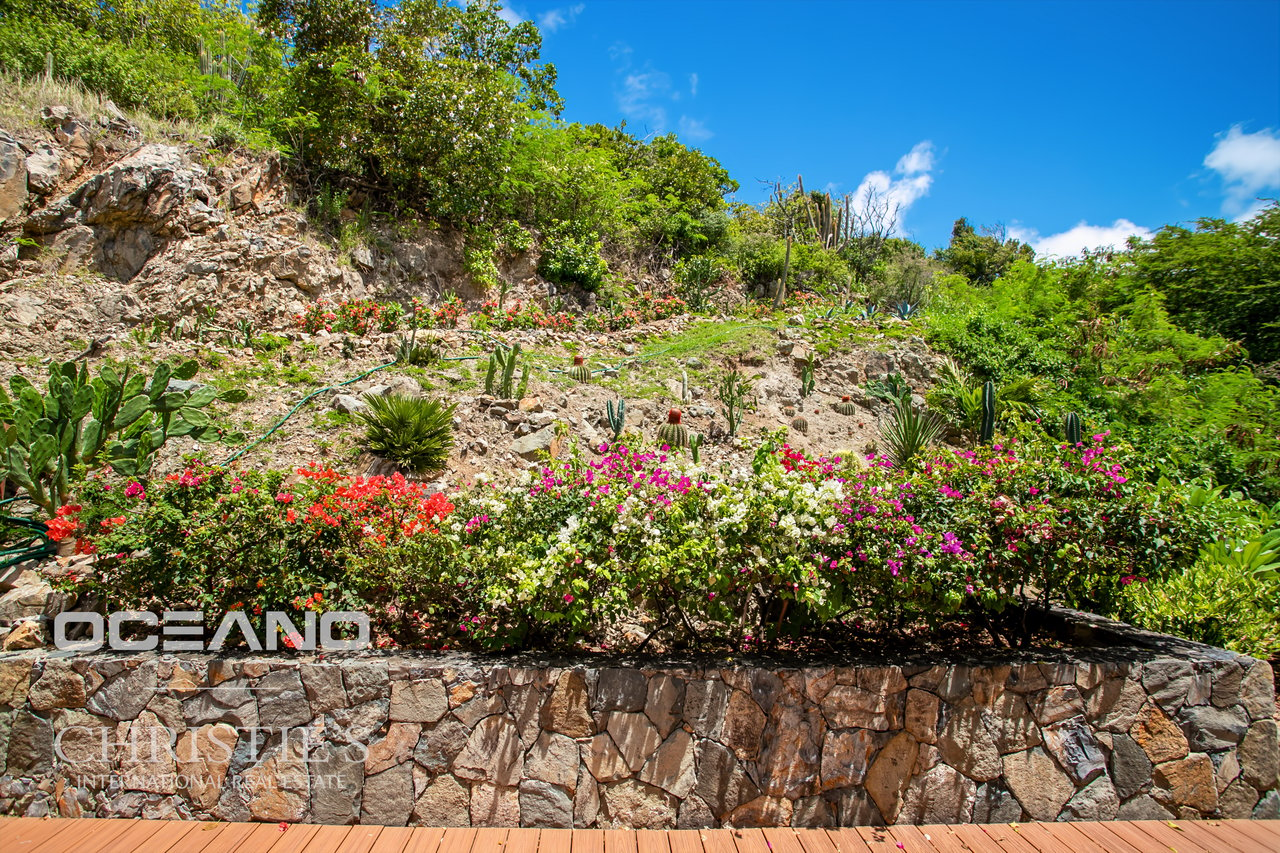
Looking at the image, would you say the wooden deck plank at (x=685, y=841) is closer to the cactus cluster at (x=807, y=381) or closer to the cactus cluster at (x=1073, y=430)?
the cactus cluster at (x=1073, y=430)

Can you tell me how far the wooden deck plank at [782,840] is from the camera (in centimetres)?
276

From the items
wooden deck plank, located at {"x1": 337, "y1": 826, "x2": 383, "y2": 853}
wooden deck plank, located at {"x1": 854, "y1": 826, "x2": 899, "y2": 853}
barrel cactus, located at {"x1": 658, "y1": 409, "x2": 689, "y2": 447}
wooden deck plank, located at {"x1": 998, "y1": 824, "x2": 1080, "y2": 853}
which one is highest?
barrel cactus, located at {"x1": 658, "y1": 409, "x2": 689, "y2": 447}

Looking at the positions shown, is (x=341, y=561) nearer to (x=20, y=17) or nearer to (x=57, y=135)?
(x=57, y=135)

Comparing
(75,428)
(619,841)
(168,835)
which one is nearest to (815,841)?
(619,841)

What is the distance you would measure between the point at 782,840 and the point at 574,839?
0.95m

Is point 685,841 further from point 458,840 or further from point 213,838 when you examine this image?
point 213,838

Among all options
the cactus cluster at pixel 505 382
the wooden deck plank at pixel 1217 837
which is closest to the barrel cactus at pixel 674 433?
the cactus cluster at pixel 505 382

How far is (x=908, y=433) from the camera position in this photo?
799cm

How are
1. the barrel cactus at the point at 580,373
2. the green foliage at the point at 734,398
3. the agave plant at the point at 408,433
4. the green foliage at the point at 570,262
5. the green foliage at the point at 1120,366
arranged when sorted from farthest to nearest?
the green foliage at the point at 570,262, the barrel cactus at the point at 580,373, the green foliage at the point at 734,398, the green foliage at the point at 1120,366, the agave plant at the point at 408,433

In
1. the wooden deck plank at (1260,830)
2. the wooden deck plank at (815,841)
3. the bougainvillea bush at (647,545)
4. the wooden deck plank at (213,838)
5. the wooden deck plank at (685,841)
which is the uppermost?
the bougainvillea bush at (647,545)

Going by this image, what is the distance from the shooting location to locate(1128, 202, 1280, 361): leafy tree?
10.8 metres

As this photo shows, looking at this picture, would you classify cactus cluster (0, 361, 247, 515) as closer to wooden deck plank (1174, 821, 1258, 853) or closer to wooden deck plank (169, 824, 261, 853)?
wooden deck plank (169, 824, 261, 853)

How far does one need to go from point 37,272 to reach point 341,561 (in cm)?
812
